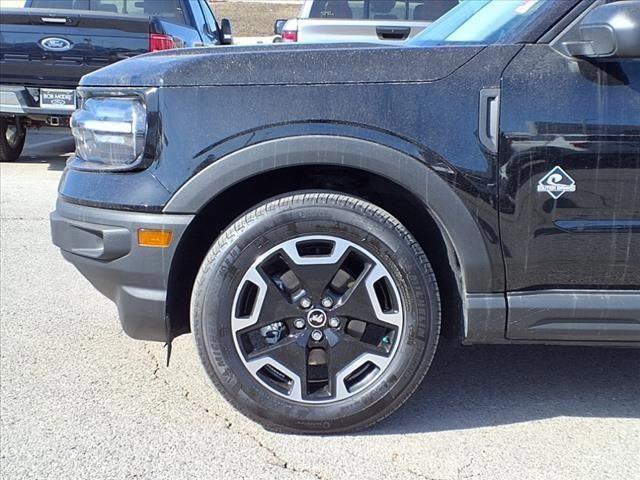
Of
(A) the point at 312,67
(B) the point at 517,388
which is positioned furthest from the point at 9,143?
(B) the point at 517,388

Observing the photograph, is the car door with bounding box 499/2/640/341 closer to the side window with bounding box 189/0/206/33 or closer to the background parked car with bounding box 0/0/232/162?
the background parked car with bounding box 0/0/232/162

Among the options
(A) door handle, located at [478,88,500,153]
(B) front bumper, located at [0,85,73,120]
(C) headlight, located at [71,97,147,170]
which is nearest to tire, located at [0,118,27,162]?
(B) front bumper, located at [0,85,73,120]

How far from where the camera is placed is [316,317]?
284 centimetres

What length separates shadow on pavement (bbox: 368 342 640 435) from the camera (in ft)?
10.2

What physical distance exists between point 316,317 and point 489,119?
984 millimetres

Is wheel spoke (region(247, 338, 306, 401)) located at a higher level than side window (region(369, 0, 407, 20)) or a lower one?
lower

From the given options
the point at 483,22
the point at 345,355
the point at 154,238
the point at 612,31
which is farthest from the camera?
the point at 483,22

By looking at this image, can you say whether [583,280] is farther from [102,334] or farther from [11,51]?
[11,51]

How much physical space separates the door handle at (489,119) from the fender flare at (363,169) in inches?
8.5

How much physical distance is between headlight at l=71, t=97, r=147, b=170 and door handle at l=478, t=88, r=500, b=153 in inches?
49.2

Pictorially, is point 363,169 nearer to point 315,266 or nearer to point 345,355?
point 315,266

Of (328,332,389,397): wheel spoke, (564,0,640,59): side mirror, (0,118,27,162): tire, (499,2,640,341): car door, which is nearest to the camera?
(564,0,640,59): side mirror

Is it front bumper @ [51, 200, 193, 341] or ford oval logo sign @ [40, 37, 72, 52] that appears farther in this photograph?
ford oval logo sign @ [40, 37, 72, 52]

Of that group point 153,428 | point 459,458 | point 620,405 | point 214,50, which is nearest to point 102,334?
point 153,428
